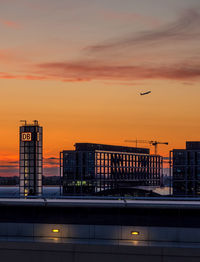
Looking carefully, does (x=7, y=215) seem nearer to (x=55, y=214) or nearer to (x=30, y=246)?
(x=55, y=214)

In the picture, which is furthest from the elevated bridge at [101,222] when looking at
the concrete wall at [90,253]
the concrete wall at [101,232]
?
the concrete wall at [90,253]

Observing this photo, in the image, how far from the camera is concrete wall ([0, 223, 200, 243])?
29984mm

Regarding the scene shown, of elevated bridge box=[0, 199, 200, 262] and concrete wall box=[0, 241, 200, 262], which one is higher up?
elevated bridge box=[0, 199, 200, 262]

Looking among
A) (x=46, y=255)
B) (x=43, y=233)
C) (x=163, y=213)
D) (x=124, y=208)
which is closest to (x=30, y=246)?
(x=46, y=255)

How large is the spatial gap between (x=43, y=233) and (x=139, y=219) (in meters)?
6.28

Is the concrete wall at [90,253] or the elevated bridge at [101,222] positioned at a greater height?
the elevated bridge at [101,222]

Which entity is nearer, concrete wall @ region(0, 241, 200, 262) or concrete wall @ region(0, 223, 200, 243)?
concrete wall @ region(0, 241, 200, 262)

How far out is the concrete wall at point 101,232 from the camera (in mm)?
29984

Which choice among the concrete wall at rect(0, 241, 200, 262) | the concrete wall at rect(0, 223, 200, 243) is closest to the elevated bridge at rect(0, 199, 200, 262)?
the concrete wall at rect(0, 223, 200, 243)

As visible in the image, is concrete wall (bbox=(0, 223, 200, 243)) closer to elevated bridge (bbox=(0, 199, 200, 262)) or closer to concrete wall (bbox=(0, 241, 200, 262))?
elevated bridge (bbox=(0, 199, 200, 262))

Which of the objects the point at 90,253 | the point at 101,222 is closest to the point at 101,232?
the point at 101,222

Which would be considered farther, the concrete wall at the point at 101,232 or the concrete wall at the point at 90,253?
the concrete wall at the point at 101,232

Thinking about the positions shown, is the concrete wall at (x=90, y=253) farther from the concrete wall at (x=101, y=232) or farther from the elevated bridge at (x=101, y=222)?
the concrete wall at (x=101, y=232)

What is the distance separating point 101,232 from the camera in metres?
30.5
